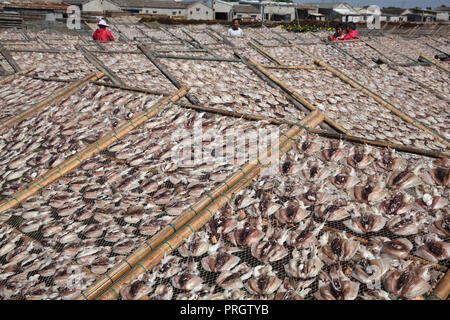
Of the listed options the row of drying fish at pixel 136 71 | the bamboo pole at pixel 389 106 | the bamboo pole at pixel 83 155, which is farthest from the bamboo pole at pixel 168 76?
the bamboo pole at pixel 389 106

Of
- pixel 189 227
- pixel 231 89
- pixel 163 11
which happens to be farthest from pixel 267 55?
pixel 163 11

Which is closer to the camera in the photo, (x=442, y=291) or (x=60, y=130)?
(x=442, y=291)

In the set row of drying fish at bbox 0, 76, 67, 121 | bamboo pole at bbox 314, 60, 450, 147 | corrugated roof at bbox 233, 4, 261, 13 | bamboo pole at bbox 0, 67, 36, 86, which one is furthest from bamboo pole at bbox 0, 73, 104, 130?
corrugated roof at bbox 233, 4, 261, 13

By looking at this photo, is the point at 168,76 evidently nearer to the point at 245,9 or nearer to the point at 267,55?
the point at 267,55

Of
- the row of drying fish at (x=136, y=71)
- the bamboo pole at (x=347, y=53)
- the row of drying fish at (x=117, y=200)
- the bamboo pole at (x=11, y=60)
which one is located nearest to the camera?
the row of drying fish at (x=117, y=200)

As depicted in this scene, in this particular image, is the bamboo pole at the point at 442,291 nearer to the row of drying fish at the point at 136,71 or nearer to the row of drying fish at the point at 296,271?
the row of drying fish at the point at 296,271
